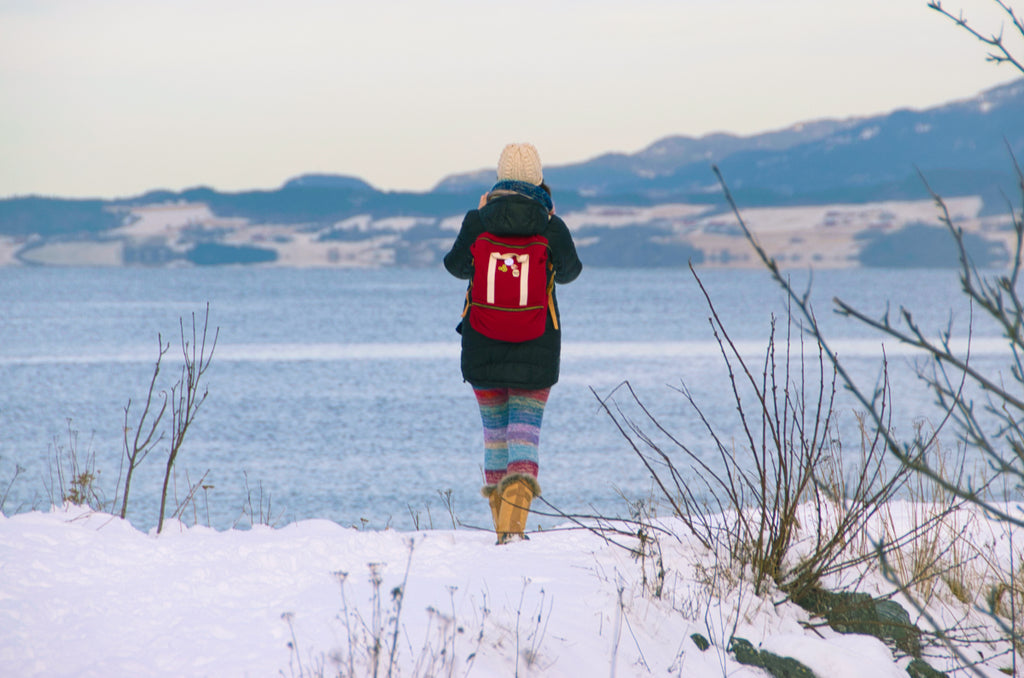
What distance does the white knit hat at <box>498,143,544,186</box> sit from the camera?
4570 mm

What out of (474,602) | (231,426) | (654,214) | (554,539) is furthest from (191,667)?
(654,214)

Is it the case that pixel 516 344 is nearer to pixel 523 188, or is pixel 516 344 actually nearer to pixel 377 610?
pixel 523 188

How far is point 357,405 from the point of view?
26344mm

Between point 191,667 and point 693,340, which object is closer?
point 191,667

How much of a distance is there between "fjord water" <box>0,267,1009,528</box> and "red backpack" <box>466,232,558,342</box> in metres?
0.52

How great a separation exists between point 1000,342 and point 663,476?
144 feet

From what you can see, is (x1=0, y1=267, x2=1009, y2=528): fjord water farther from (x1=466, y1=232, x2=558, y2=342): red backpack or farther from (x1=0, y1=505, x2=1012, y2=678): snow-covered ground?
(x1=0, y1=505, x2=1012, y2=678): snow-covered ground

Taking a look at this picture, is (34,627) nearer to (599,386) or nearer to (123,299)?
(599,386)

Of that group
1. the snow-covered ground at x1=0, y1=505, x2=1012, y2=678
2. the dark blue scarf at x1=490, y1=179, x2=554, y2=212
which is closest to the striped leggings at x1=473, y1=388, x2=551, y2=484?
the snow-covered ground at x1=0, y1=505, x2=1012, y2=678

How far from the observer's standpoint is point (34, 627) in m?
3.08

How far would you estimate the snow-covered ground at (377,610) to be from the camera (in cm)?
290

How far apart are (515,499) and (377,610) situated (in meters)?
1.84

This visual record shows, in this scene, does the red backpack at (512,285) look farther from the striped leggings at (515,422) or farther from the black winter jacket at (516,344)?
the striped leggings at (515,422)

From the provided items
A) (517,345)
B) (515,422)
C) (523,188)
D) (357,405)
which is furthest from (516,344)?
(357,405)
